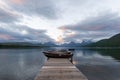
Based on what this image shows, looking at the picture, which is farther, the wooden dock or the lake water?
the lake water

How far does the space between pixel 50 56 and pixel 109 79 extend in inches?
631

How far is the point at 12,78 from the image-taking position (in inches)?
977

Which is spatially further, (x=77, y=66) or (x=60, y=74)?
(x=77, y=66)

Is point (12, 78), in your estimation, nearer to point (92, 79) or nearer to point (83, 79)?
point (92, 79)

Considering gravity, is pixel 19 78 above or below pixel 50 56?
below

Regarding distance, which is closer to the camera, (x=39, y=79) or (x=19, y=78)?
(x=39, y=79)

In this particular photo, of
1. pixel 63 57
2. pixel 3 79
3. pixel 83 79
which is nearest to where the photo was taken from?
pixel 83 79

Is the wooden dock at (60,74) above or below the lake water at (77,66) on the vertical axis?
above

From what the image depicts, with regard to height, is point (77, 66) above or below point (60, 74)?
below

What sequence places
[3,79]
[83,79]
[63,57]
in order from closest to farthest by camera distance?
[83,79] → [3,79] → [63,57]

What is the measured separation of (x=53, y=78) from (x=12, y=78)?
44.0 feet

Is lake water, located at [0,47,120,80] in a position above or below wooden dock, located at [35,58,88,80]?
below

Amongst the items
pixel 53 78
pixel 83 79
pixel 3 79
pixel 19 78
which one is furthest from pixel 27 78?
pixel 83 79

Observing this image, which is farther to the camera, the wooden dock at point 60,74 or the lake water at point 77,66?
the lake water at point 77,66
